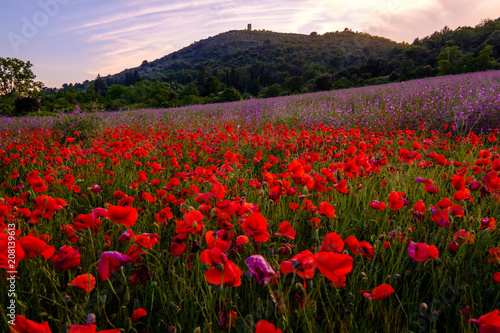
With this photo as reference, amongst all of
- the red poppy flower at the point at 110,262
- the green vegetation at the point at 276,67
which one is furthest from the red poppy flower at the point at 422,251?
the green vegetation at the point at 276,67

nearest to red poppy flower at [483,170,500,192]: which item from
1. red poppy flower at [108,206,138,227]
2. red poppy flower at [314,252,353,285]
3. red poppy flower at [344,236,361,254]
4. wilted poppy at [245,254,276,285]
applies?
red poppy flower at [344,236,361,254]

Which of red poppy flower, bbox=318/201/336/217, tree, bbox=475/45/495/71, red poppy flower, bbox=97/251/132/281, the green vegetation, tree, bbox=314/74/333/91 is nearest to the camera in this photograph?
red poppy flower, bbox=97/251/132/281

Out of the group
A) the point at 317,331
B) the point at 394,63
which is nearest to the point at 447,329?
the point at 317,331

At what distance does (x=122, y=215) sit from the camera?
967mm

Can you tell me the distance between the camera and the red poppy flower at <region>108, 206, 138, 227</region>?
940 mm

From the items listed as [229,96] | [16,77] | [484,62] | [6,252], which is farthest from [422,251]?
[16,77]

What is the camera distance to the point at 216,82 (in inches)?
1975

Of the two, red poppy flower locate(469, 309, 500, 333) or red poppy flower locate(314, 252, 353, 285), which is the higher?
red poppy flower locate(314, 252, 353, 285)

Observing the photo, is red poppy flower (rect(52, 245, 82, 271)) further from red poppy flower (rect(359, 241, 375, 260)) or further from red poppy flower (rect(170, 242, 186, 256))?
red poppy flower (rect(359, 241, 375, 260))

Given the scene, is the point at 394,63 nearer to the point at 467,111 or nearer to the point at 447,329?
the point at 467,111

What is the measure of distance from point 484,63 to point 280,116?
31052mm

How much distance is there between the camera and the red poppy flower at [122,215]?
3.08ft

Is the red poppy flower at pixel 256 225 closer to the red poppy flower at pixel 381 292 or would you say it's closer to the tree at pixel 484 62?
the red poppy flower at pixel 381 292

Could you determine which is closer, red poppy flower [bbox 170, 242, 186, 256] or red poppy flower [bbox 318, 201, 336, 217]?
red poppy flower [bbox 170, 242, 186, 256]
